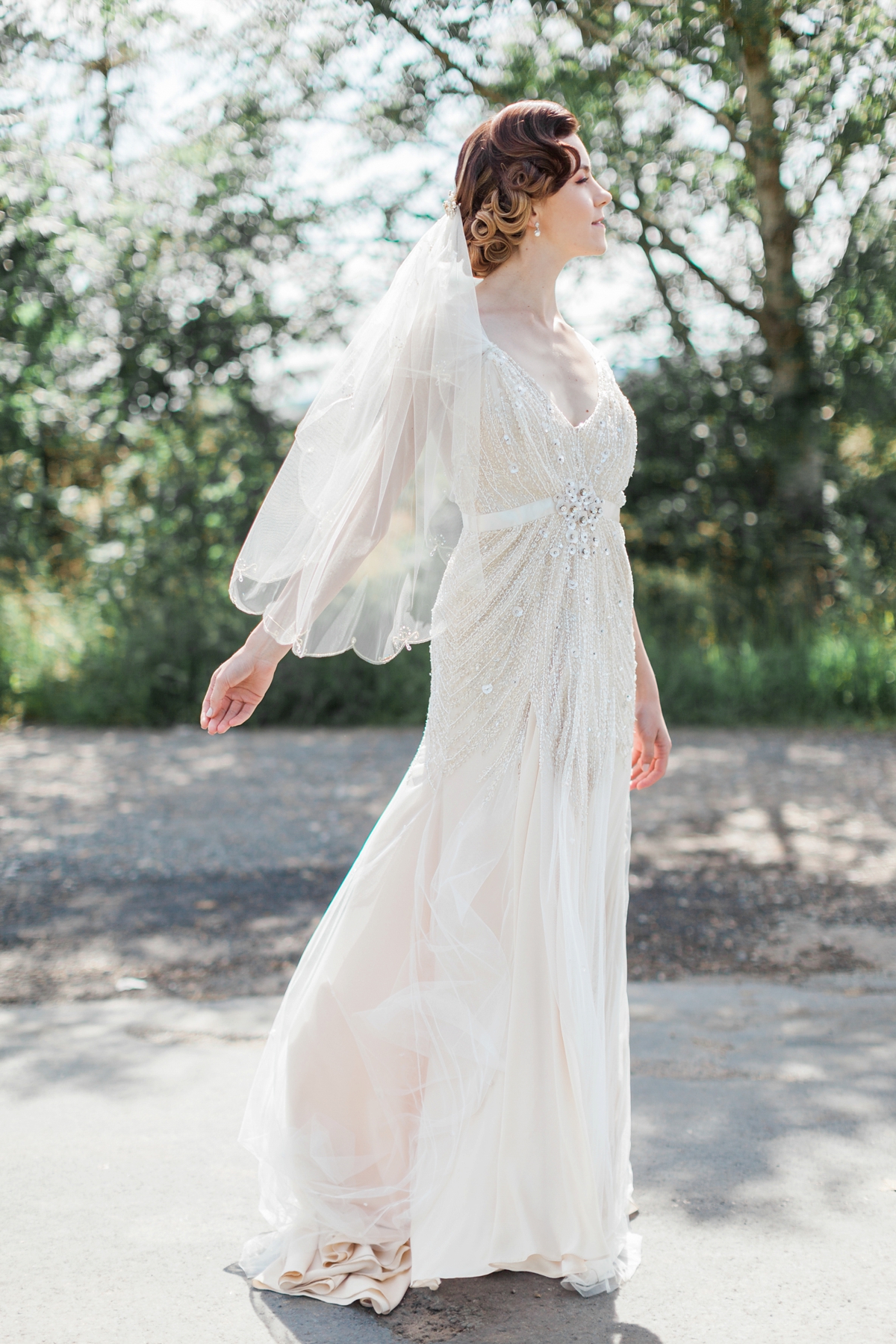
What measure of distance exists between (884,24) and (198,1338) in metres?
7.11

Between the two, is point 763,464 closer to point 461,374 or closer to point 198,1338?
point 461,374

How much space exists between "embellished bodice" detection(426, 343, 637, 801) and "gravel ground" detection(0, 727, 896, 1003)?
2.09 m

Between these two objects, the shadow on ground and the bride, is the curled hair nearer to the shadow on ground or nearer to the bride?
the bride

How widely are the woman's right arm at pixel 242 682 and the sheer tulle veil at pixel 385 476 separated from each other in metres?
0.03

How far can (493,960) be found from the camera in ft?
7.06

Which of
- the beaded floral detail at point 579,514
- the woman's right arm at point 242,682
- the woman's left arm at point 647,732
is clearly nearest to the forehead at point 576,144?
the beaded floral detail at point 579,514

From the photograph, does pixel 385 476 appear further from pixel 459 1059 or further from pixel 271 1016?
pixel 271 1016

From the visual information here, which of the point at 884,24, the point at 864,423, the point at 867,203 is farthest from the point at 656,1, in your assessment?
the point at 864,423

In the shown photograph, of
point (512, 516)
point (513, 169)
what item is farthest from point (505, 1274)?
point (513, 169)

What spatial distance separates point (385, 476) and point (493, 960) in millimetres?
958

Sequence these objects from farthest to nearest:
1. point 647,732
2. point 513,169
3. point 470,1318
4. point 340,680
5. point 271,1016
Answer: point 340,680 → point 271,1016 → point 647,732 → point 513,169 → point 470,1318

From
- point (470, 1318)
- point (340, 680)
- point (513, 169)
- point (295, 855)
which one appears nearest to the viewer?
point (470, 1318)

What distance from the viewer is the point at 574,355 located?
235 cm

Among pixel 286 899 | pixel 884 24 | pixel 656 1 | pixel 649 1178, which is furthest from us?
pixel 656 1
